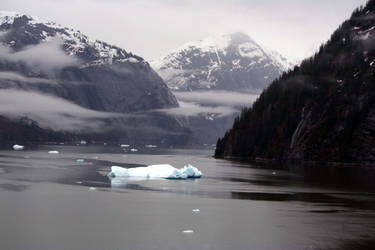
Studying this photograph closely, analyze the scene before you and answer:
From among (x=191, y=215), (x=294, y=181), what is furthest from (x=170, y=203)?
(x=294, y=181)

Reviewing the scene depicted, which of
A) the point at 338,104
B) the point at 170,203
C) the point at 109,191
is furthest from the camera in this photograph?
the point at 338,104

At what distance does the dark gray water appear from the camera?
38.8m

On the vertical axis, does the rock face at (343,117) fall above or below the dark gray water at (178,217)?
above

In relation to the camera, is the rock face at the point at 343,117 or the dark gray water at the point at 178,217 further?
the rock face at the point at 343,117

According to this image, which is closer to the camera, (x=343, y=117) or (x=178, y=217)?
(x=178, y=217)

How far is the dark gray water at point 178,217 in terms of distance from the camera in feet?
127

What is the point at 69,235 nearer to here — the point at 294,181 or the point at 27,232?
the point at 27,232

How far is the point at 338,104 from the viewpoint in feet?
579

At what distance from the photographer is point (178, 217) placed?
162 feet

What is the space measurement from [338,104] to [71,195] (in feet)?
419

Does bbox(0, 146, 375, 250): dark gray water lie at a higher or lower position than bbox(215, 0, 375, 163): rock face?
lower

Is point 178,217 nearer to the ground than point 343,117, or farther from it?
nearer to the ground

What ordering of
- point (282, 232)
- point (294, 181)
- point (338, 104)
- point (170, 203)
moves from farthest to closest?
point (338, 104), point (294, 181), point (170, 203), point (282, 232)

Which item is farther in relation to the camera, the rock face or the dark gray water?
the rock face
